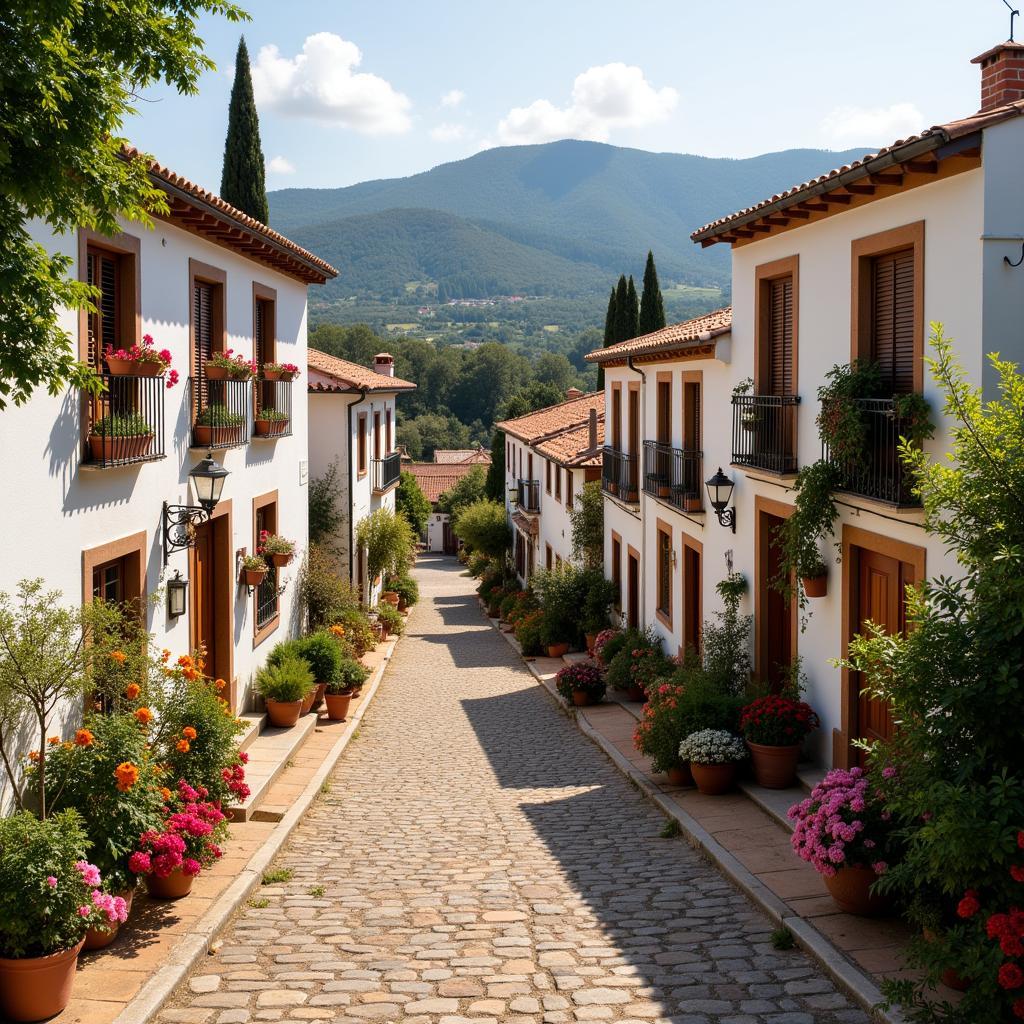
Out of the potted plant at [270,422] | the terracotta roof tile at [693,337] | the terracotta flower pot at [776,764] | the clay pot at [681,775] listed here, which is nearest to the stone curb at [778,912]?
the clay pot at [681,775]

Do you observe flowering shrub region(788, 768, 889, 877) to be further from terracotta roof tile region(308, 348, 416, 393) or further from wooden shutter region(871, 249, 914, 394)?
terracotta roof tile region(308, 348, 416, 393)

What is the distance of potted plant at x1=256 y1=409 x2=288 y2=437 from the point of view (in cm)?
1462

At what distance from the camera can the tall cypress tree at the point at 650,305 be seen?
41.5 meters

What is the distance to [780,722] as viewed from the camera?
10.8 m

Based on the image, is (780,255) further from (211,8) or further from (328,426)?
(328,426)

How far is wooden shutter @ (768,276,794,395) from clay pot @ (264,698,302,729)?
7162 mm

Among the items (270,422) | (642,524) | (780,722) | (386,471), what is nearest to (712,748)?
(780,722)

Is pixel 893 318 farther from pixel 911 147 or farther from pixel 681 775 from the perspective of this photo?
pixel 681 775

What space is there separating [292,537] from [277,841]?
786cm

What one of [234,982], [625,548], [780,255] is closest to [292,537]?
[625,548]

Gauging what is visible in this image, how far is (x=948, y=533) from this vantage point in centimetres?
583

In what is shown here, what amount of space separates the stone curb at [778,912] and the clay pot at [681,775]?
0.22 m

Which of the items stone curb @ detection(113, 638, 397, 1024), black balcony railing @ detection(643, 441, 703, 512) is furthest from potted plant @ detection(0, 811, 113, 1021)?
black balcony railing @ detection(643, 441, 703, 512)

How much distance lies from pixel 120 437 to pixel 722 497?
729 centimetres
